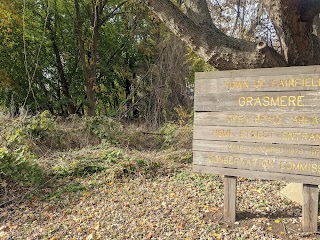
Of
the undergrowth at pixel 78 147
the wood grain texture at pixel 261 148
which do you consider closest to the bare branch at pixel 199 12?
the wood grain texture at pixel 261 148

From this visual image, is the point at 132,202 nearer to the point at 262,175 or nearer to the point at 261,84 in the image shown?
the point at 262,175

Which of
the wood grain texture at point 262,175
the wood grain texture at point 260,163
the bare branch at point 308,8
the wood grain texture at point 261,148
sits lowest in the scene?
the wood grain texture at point 262,175

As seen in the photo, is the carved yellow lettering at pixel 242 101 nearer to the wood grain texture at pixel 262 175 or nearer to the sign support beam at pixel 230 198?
the wood grain texture at pixel 262 175

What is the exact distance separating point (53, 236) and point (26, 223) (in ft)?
2.33

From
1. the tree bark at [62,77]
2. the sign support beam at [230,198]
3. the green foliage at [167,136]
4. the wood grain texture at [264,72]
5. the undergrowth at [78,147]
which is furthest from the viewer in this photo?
the tree bark at [62,77]

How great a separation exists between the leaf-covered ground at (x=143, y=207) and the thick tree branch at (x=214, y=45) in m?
1.84

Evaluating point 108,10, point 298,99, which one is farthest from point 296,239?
point 108,10

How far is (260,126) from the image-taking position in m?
3.23

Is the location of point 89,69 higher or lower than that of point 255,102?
higher

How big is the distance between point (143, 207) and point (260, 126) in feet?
6.79

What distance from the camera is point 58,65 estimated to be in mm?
14562

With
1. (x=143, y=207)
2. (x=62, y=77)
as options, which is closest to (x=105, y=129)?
(x=143, y=207)

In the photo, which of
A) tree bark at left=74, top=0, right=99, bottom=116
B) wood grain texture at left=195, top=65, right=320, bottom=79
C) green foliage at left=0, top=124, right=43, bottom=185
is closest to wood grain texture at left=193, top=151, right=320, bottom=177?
wood grain texture at left=195, top=65, right=320, bottom=79

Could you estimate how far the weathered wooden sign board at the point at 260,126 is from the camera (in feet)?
9.91
